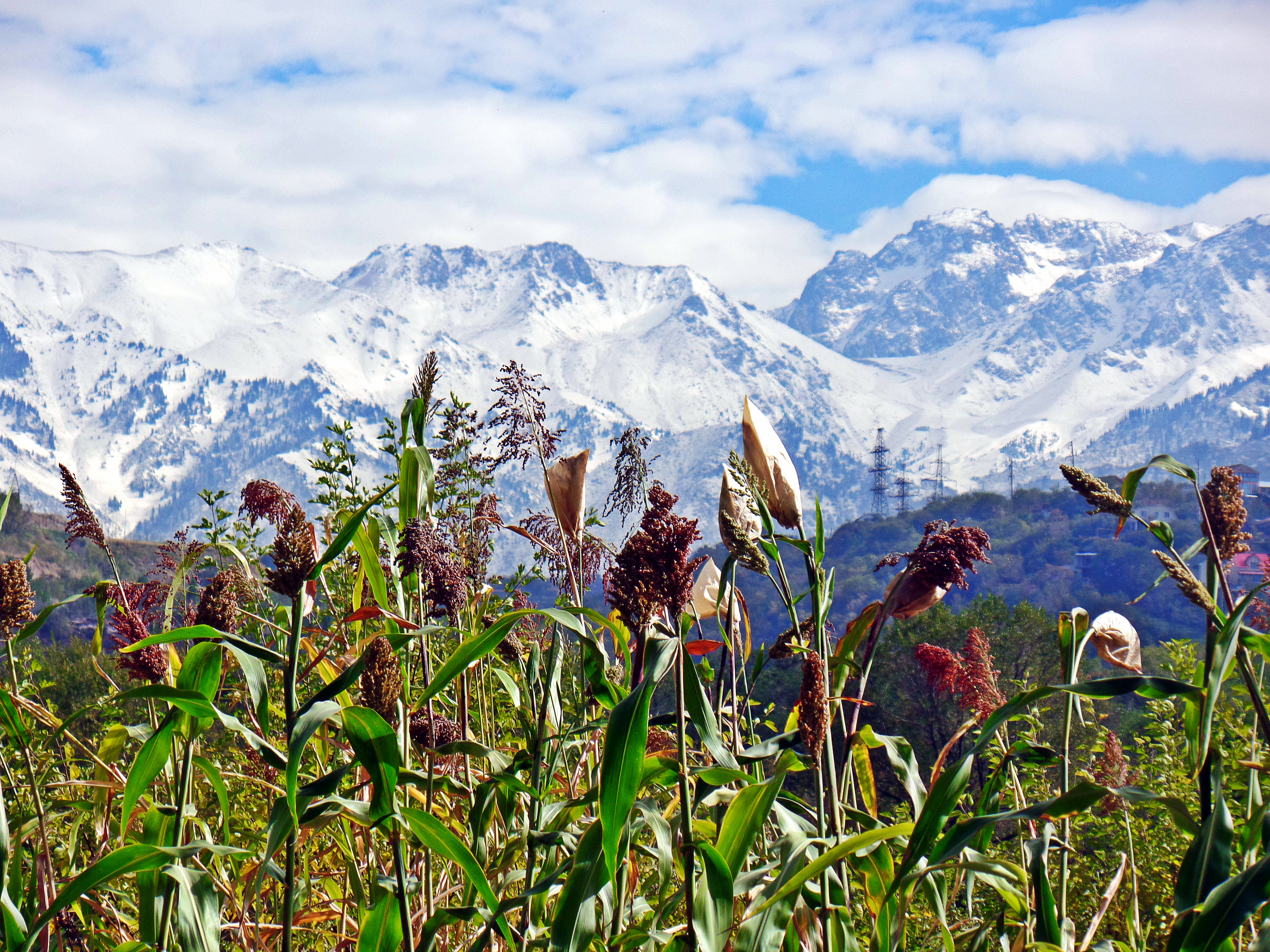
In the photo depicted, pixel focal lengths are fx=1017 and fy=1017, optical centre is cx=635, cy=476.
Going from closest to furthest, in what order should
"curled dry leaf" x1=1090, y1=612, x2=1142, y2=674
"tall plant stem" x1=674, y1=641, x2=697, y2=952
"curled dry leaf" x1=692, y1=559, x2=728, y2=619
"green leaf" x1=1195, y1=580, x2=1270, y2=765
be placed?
"green leaf" x1=1195, y1=580, x2=1270, y2=765 → "tall plant stem" x1=674, y1=641, x2=697, y2=952 → "curled dry leaf" x1=1090, y1=612, x2=1142, y2=674 → "curled dry leaf" x1=692, y1=559, x2=728, y2=619

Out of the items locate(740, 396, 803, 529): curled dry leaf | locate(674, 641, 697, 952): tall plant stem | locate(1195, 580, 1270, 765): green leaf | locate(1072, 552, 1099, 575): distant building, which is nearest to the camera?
locate(1195, 580, 1270, 765): green leaf

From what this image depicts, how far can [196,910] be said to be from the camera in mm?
1312


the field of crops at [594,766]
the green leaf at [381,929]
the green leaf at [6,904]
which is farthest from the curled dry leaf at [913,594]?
the green leaf at [6,904]

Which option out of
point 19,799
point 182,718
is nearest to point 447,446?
point 19,799

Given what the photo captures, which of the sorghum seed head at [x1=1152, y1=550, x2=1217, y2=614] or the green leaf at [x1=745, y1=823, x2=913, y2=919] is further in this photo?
the green leaf at [x1=745, y1=823, x2=913, y2=919]

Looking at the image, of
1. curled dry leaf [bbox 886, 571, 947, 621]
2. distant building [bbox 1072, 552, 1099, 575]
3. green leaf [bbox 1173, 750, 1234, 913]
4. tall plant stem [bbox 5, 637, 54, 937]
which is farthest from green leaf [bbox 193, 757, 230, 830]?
distant building [bbox 1072, 552, 1099, 575]

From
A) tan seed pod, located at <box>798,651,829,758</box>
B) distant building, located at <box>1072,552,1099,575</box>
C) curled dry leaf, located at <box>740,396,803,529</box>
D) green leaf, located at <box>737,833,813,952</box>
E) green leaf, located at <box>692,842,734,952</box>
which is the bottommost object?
distant building, located at <box>1072,552,1099,575</box>

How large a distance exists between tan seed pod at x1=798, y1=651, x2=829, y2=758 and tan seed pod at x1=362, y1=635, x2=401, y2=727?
0.52 metres

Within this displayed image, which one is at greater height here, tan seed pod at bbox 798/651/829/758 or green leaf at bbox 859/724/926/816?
tan seed pod at bbox 798/651/829/758

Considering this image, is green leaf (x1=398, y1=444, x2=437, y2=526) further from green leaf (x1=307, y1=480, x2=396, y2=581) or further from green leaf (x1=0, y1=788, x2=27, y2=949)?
green leaf (x1=0, y1=788, x2=27, y2=949)

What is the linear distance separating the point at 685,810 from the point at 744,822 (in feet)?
0.44

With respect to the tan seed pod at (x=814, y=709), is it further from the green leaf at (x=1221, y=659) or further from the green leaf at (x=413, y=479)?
the green leaf at (x=413, y=479)

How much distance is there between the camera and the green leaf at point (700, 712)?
47.6 inches

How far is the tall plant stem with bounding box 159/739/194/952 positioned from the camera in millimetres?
1286
